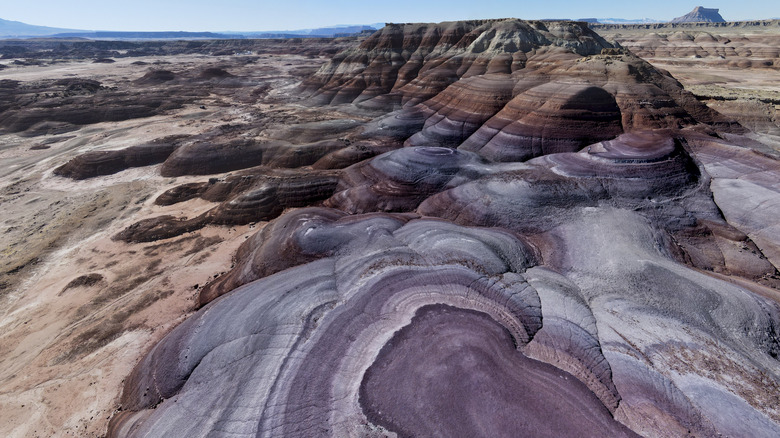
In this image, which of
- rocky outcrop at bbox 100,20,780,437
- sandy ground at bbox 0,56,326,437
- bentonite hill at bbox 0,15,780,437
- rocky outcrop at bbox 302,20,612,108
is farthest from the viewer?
rocky outcrop at bbox 302,20,612,108

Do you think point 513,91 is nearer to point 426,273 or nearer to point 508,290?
point 508,290

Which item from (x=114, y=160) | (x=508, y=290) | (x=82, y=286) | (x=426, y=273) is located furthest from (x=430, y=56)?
(x=82, y=286)

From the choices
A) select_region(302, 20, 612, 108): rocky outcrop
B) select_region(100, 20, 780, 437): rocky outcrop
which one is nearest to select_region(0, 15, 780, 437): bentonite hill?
select_region(100, 20, 780, 437): rocky outcrop

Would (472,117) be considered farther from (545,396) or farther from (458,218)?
(545,396)

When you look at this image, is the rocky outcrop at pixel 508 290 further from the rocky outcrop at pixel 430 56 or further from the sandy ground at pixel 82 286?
the rocky outcrop at pixel 430 56

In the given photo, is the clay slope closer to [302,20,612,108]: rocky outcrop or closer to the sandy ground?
[302,20,612,108]: rocky outcrop

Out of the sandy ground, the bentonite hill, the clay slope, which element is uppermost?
the clay slope
